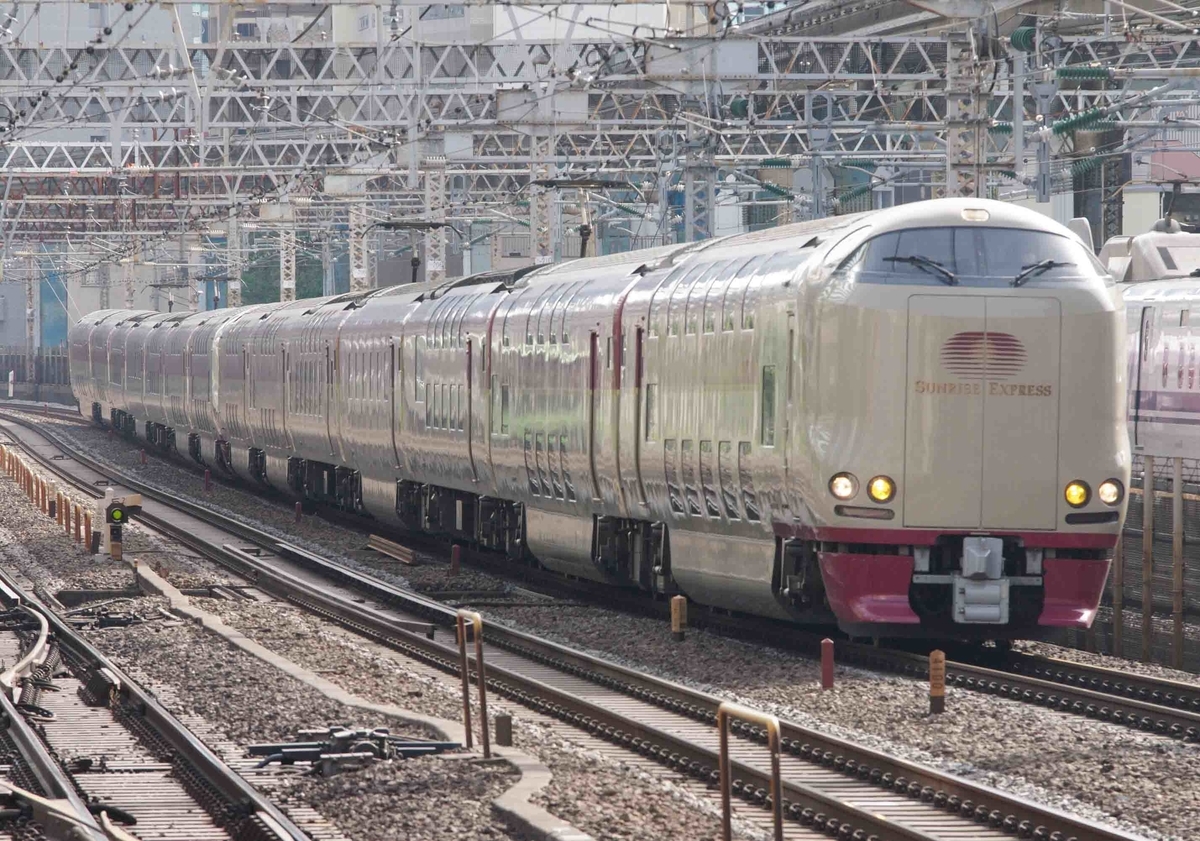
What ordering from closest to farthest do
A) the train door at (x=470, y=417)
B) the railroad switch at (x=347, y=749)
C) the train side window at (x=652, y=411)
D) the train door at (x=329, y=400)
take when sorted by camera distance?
the railroad switch at (x=347, y=749), the train side window at (x=652, y=411), the train door at (x=470, y=417), the train door at (x=329, y=400)

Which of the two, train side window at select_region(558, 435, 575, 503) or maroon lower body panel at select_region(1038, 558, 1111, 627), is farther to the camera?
train side window at select_region(558, 435, 575, 503)

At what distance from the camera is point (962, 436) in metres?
15.0

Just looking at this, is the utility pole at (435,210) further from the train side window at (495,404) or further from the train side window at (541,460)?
the train side window at (541,460)

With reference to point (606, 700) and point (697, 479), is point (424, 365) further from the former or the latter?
point (606, 700)

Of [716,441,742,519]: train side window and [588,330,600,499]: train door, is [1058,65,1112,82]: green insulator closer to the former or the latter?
[588,330,600,499]: train door

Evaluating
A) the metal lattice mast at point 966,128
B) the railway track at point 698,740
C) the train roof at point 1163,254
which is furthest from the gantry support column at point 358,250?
the metal lattice mast at point 966,128

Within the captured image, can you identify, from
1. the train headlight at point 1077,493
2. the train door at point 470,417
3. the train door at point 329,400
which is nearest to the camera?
the train headlight at point 1077,493

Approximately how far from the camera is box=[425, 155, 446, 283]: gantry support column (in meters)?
45.9

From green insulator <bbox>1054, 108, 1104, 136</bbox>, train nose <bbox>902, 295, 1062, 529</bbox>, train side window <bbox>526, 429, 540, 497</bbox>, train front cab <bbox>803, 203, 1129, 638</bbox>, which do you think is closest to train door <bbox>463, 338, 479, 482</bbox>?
train side window <bbox>526, 429, 540, 497</bbox>

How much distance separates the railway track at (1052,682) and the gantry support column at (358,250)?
114ft

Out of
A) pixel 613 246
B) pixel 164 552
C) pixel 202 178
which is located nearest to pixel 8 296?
pixel 613 246

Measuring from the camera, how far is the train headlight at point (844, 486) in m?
15.0

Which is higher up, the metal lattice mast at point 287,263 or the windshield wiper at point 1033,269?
the metal lattice mast at point 287,263

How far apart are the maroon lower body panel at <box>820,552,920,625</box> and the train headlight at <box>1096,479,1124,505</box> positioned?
4.97ft
